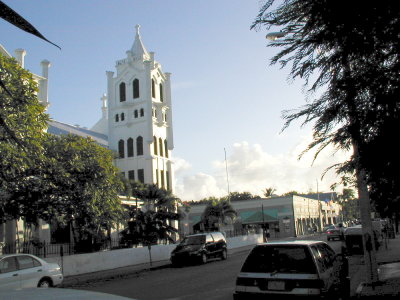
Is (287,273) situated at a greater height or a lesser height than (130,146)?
lesser

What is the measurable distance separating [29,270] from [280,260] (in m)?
9.18

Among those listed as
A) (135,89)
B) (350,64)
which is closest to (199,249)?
(350,64)

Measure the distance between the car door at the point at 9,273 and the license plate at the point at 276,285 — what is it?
863 centimetres

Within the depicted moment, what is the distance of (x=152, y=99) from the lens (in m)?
52.8

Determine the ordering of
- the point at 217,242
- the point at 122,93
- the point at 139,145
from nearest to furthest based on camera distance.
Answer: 1. the point at 217,242
2. the point at 139,145
3. the point at 122,93

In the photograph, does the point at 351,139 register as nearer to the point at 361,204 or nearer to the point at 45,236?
the point at 361,204

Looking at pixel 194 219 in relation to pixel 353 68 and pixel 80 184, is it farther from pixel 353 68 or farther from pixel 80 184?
pixel 353 68

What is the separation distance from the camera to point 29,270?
1391 centimetres

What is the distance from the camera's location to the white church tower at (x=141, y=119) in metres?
51.6

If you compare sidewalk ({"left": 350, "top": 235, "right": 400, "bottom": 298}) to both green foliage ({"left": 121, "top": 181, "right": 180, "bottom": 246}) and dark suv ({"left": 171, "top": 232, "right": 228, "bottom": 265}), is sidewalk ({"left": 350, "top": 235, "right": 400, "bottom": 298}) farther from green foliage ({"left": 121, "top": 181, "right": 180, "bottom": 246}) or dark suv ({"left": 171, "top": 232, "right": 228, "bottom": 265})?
green foliage ({"left": 121, "top": 181, "right": 180, "bottom": 246})

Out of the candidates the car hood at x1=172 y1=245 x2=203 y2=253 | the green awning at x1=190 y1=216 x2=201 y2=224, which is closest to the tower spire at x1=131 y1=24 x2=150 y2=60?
the green awning at x1=190 y1=216 x2=201 y2=224

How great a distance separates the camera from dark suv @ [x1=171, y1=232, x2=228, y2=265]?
80.4ft

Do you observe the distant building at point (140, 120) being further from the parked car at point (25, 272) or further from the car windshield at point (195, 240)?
the parked car at point (25, 272)

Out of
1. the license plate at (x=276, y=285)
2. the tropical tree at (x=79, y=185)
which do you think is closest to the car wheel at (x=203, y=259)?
the tropical tree at (x=79, y=185)
